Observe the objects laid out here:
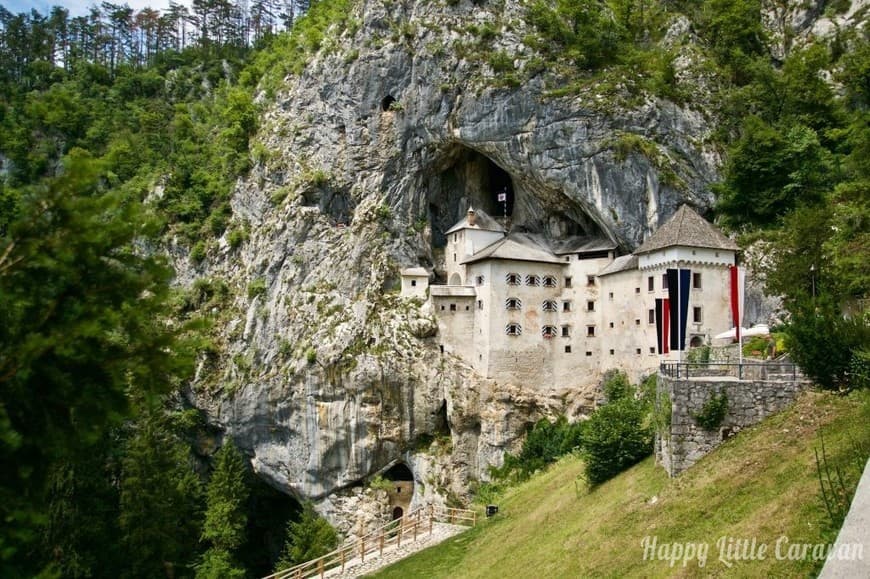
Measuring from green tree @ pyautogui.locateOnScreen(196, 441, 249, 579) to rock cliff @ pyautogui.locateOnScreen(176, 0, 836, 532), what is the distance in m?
2.26

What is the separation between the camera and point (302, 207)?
54812mm

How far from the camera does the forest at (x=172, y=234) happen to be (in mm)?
8352

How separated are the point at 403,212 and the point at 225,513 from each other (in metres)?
23.8

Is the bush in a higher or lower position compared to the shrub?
lower

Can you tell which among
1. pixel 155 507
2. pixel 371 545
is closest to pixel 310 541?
pixel 155 507

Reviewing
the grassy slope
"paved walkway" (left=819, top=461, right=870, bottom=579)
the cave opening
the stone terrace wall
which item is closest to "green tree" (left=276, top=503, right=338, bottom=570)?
the cave opening

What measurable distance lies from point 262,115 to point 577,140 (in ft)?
93.7

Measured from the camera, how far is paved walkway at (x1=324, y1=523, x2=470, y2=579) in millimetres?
29625

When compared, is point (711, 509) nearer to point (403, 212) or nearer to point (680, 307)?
point (680, 307)

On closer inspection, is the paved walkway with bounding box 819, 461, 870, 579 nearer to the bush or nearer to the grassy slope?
the grassy slope

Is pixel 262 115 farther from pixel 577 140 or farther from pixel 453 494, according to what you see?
pixel 453 494

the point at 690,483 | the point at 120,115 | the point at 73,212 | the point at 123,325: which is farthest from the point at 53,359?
the point at 120,115

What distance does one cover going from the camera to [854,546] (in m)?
11.3

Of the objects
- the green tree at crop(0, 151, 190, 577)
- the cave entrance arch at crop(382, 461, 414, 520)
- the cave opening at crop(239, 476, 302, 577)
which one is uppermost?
the green tree at crop(0, 151, 190, 577)
